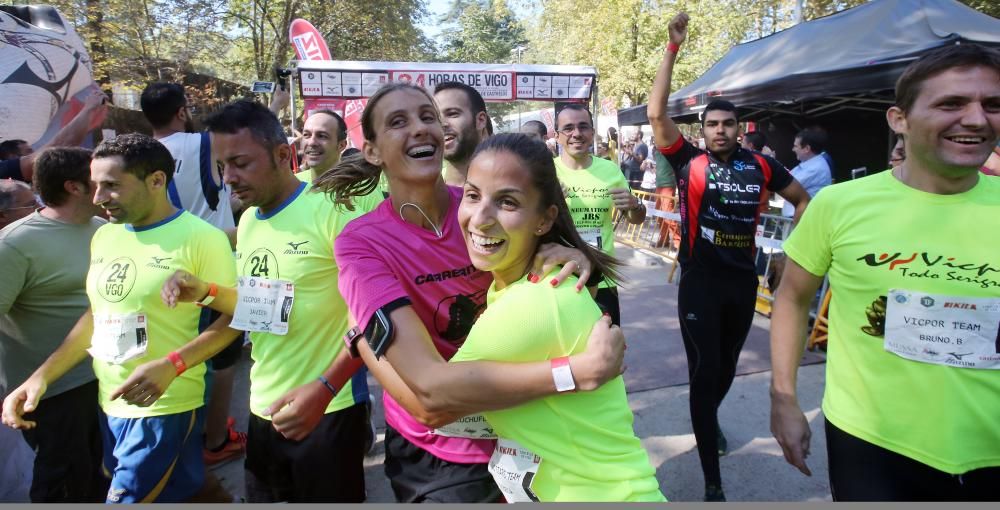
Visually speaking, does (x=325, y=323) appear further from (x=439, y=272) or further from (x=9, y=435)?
(x=9, y=435)

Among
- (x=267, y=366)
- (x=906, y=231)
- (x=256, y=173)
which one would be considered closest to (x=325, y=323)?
(x=267, y=366)

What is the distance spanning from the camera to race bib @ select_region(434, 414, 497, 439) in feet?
5.42

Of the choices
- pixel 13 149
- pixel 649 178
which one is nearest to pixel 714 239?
pixel 13 149

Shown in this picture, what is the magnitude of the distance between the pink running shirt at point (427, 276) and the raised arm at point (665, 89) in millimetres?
1789

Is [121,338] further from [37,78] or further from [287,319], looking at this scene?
[37,78]

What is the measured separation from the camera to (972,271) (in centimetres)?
160

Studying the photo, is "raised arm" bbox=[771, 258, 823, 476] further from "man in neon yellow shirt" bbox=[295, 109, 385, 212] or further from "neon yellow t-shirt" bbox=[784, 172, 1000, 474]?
"man in neon yellow shirt" bbox=[295, 109, 385, 212]

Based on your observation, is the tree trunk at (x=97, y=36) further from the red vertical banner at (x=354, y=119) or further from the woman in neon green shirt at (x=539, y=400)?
the woman in neon green shirt at (x=539, y=400)

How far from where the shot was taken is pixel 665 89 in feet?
10.4

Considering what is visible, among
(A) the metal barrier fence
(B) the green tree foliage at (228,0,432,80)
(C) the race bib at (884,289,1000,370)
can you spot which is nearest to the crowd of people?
(C) the race bib at (884,289,1000,370)

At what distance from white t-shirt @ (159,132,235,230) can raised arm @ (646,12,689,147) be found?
297 centimetres

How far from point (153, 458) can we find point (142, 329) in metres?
0.52

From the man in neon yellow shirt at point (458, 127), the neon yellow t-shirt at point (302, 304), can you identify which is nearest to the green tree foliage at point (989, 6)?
the man in neon yellow shirt at point (458, 127)

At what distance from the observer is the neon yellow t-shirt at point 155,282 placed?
2.33 meters
